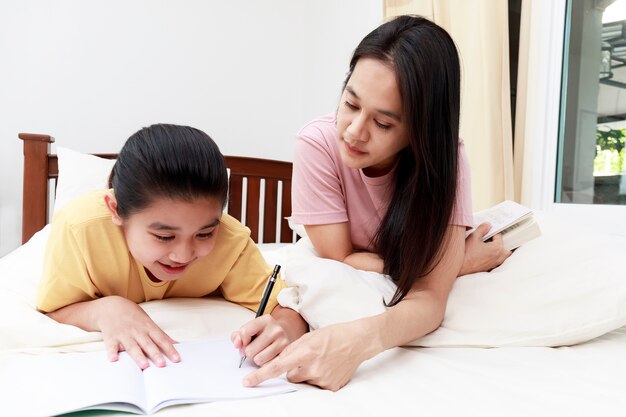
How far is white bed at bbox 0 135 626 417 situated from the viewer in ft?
1.90

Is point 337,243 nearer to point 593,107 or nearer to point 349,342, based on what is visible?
point 349,342

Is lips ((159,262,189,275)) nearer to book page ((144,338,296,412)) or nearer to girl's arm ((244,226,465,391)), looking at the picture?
book page ((144,338,296,412))

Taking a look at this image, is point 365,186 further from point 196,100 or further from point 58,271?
point 196,100

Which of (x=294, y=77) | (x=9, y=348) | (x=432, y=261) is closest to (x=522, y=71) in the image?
(x=432, y=261)

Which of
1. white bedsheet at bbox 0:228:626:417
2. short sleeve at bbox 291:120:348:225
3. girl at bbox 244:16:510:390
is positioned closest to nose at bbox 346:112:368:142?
girl at bbox 244:16:510:390

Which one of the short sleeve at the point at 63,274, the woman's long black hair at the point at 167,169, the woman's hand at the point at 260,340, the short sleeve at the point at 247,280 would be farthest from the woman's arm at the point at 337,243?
the short sleeve at the point at 63,274

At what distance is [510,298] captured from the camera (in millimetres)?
875

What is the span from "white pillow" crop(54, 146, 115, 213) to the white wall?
16.1 inches

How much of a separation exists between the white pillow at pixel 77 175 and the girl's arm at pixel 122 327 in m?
0.90

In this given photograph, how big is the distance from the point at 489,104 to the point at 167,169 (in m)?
1.14

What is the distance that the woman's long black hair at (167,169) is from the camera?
0.81 metres

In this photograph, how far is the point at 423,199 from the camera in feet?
2.94

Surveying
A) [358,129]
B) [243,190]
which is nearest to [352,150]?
[358,129]

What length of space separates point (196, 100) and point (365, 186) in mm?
1581
